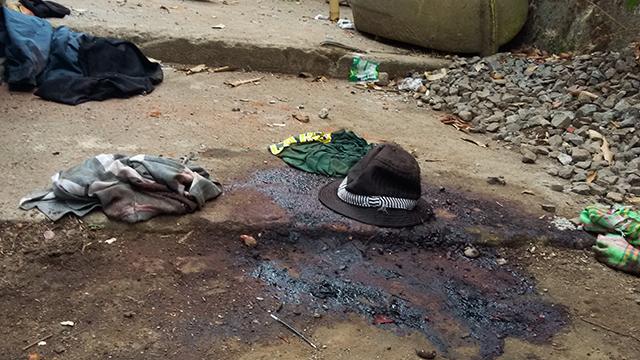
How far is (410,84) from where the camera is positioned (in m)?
6.15

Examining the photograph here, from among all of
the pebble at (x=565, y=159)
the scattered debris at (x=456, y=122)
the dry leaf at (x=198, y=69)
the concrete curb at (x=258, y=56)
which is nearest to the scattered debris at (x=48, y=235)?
the dry leaf at (x=198, y=69)

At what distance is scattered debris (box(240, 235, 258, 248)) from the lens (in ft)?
10.8

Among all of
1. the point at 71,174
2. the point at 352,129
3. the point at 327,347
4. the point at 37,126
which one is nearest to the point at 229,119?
the point at 352,129

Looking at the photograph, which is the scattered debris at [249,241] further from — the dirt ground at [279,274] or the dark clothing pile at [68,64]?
the dark clothing pile at [68,64]

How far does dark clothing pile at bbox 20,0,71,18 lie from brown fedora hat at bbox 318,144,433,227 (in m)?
3.69

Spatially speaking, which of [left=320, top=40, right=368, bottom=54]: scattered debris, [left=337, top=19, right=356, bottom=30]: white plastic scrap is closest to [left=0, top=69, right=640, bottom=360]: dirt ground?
[left=320, top=40, right=368, bottom=54]: scattered debris

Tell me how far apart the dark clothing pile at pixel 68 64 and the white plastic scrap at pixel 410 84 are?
2366mm

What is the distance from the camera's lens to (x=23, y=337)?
260cm

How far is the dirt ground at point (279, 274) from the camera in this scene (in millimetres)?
2730

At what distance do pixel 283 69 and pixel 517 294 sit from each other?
3.56 meters

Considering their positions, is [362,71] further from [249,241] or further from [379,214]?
[249,241]

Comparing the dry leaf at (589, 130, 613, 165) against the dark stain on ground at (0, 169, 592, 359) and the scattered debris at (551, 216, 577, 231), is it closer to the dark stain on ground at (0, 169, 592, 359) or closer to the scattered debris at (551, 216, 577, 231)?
the scattered debris at (551, 216, 577, 231)

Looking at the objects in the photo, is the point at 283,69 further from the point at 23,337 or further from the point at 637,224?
the point at 23,337

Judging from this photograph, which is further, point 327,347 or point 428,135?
point 428,135
